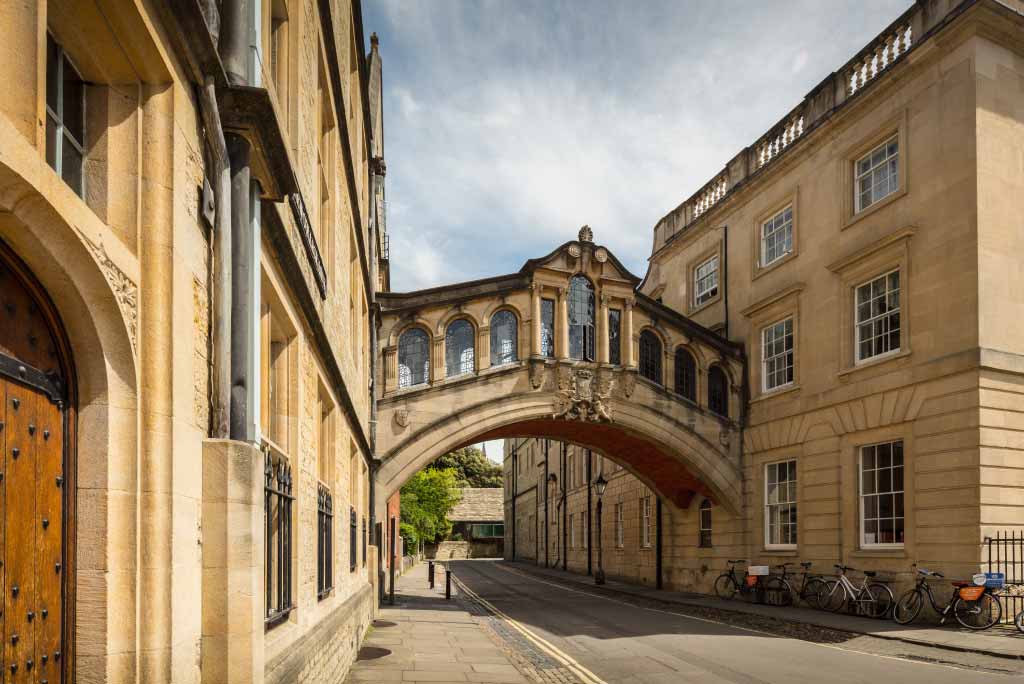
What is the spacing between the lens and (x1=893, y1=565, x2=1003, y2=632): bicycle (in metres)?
14.2

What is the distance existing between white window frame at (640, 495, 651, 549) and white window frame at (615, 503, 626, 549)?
2.16 metres

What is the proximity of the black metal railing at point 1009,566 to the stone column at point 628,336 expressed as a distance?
31.1ft

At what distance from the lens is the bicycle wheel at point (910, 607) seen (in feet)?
50.9

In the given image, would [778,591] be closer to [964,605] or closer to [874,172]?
[964,605]

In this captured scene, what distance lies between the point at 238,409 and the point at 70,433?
120cm

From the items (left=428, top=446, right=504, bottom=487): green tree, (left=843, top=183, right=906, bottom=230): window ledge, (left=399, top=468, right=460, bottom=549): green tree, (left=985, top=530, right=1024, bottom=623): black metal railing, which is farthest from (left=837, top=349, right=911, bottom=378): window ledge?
(left=428, top=446, right=504, bottom=487): green tree

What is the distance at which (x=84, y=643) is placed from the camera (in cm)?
310

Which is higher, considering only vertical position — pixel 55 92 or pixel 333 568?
pixel 55 92

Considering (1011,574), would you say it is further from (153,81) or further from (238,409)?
(153,81)

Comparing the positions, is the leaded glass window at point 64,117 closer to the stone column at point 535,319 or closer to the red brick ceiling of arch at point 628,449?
the stone column at point 535,319

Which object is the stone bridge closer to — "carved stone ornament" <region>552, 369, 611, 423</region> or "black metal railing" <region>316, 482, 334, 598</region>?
"carved stone ornament" <region>552, 369, 611, 423</region>

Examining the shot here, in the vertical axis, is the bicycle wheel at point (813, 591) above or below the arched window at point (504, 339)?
below

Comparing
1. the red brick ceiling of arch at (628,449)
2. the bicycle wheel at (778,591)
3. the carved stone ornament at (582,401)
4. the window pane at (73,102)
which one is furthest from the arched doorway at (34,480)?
the bicycle wheel at (778,591)

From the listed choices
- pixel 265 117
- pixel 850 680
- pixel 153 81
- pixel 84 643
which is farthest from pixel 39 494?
pixel 850 680
